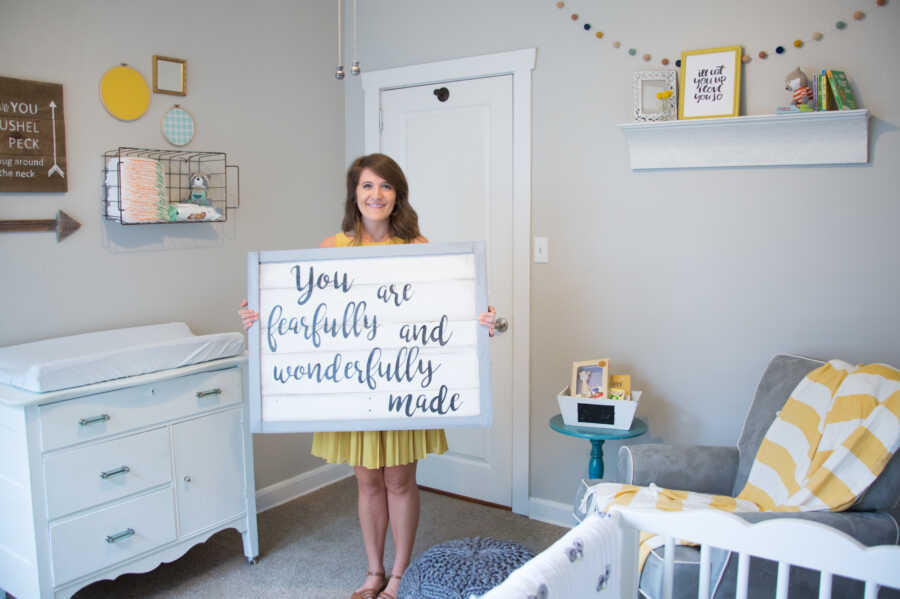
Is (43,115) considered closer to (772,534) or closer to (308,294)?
(308,294)

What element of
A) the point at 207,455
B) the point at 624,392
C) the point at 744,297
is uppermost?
the point at 744,297

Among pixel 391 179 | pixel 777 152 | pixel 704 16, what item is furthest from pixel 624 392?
pixel 704 16

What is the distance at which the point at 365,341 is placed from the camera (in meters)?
1.95

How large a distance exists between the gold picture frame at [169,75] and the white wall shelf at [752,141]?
67.5 inches

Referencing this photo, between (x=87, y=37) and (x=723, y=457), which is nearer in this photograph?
(x=723, y=457)

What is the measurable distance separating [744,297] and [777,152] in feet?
1.67

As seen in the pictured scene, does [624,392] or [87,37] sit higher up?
[87,37]

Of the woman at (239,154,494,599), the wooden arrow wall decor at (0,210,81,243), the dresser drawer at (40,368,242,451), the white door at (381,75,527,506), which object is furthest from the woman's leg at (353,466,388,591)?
the wooden arrow wall decor at (0,210,81,243)

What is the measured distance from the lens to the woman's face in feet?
7.16

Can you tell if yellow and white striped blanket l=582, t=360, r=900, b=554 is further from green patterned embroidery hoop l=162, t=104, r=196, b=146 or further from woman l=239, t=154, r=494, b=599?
green patterned embroidery hoop l=162, t=104, r=196, b=146

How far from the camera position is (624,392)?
2562mm

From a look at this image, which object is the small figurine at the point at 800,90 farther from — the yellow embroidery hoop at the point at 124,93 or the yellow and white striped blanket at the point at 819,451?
the yellow embroidery hoop at the point at 124,93

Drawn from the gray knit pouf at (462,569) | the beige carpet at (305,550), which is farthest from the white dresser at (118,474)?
the gray knit pouf at (462,569)

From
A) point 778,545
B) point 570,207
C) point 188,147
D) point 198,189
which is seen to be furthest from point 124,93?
point 778,545
